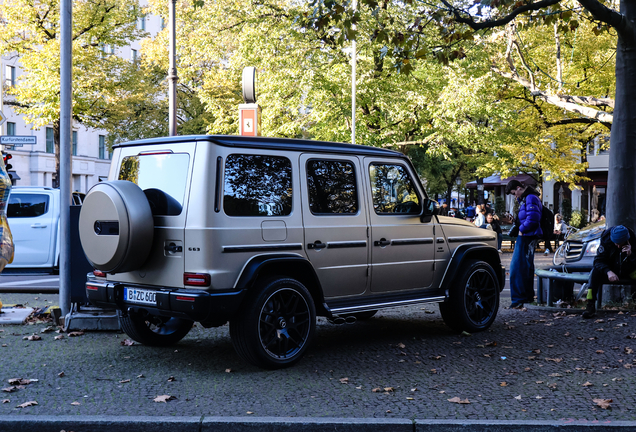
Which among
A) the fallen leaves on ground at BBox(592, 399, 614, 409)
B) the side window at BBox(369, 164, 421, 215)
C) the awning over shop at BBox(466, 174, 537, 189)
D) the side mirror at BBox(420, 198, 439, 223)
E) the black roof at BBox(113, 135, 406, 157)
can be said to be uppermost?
the awning over shop at BBox(466, 174, 537, 189)

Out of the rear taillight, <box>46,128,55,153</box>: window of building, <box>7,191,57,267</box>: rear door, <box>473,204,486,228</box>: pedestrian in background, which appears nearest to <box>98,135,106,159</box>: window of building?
<box>46,128,55,153</box>: window of building

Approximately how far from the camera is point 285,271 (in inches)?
248

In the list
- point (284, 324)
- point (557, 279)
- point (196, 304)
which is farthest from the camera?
point (557, 279)

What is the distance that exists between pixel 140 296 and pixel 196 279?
2.17 ft

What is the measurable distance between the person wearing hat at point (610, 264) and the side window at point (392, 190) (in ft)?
9.31

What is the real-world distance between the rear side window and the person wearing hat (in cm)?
995

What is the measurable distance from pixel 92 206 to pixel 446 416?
3.43m

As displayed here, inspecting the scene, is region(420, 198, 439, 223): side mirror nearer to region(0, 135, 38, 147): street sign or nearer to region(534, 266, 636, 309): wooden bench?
region(534, 266, 636, 309): wooden bench

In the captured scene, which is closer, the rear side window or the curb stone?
the curb stone

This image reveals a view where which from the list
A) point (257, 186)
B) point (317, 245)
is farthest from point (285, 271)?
point (257, 186)


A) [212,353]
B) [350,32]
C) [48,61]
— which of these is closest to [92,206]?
[212,353]

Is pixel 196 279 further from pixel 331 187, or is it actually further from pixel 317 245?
pixel 331 187

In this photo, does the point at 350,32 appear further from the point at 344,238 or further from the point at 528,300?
the point at 528,300

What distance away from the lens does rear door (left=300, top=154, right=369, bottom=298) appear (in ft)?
21.2
